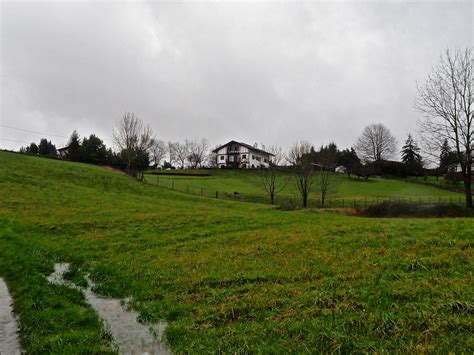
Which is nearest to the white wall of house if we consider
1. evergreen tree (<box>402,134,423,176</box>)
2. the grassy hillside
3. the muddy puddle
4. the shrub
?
the grassy hillside

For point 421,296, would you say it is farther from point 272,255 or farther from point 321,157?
point 321,157

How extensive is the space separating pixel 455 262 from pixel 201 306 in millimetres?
7233

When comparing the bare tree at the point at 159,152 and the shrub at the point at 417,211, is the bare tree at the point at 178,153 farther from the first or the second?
the shrub at the point at 417,211

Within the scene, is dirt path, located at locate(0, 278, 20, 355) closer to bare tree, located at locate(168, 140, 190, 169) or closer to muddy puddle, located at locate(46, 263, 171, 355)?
muddy puddle, located at locate(46, 263, 171, 355)

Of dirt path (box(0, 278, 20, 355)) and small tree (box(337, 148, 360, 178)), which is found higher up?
small tree (box(337, 148, 360, 178))

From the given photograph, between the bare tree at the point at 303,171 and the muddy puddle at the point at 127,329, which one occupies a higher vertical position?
the bare tree at the point at 303,171

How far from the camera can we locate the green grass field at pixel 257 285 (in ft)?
17.4

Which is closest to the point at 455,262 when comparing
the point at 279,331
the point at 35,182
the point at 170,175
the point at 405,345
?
the point at 405,345

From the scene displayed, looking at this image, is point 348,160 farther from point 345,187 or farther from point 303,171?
point 303,171

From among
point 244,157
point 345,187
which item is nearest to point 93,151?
point 244,157

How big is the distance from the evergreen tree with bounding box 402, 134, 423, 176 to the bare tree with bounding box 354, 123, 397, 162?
461 centimetres

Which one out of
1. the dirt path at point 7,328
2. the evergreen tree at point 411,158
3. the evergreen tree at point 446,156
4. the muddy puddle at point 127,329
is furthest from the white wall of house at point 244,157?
the dirt path at point 7,328

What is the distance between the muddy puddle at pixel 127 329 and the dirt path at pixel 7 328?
1637mm

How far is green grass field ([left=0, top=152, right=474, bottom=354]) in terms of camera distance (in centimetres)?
529
